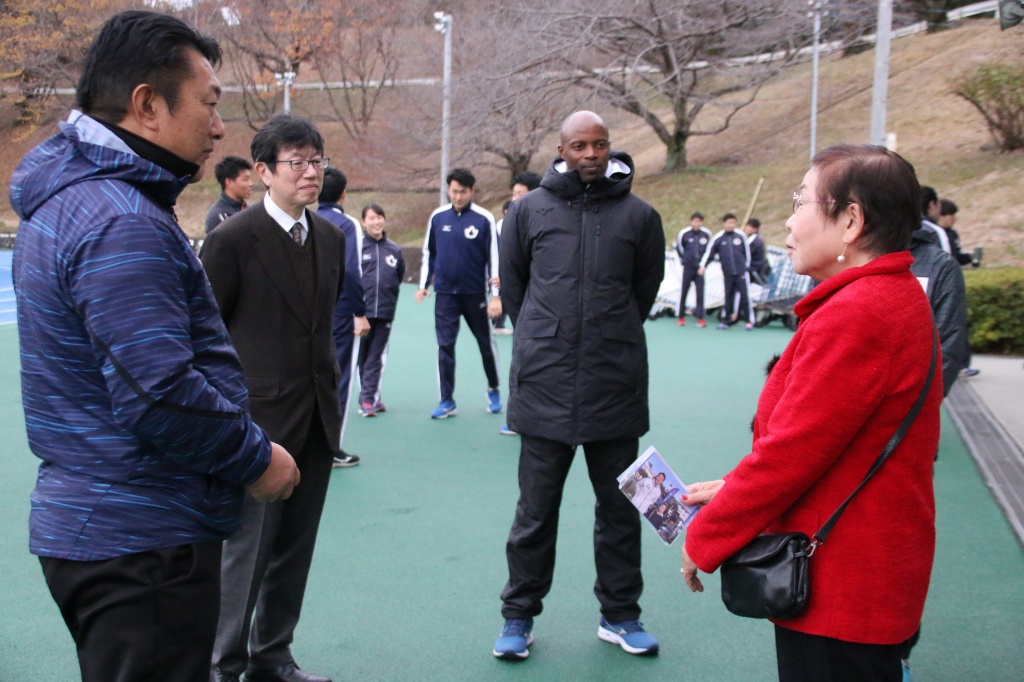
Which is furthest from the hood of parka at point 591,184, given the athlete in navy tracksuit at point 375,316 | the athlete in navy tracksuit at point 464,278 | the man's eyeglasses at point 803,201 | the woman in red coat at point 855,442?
the athlete in navy tracksuit at point 464,278

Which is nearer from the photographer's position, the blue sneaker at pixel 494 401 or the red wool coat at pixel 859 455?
the red wool coat at pixel 859 455

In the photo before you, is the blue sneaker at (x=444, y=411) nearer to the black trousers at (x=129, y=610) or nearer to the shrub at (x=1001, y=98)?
the black trousers at (x=129, y=610)

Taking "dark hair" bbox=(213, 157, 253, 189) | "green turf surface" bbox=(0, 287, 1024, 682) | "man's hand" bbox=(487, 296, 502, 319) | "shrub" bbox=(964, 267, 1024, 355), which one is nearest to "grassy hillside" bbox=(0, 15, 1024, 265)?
"shrub" bbox=(964, 267, 1024, 355)

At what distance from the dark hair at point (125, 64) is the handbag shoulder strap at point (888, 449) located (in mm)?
1640

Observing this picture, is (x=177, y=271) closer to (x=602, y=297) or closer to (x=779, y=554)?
(x=779, y=554)

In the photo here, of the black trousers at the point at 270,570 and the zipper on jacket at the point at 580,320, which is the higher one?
the zipper on jacket at the point at 580,320

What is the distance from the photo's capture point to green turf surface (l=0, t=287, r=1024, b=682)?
363 cm

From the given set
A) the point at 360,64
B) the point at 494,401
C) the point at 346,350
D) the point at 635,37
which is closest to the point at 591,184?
the point at 346,350

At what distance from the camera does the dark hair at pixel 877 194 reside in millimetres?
2049

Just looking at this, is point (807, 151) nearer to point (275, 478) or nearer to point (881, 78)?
point (881, 78)

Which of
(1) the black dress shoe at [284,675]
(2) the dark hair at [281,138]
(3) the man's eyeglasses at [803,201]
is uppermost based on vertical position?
(2) the dark hair at [281,138]

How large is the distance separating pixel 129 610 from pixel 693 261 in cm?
1478

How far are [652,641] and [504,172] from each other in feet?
106

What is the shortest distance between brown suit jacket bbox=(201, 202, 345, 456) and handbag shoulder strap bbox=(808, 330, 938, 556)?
6.29 ft
